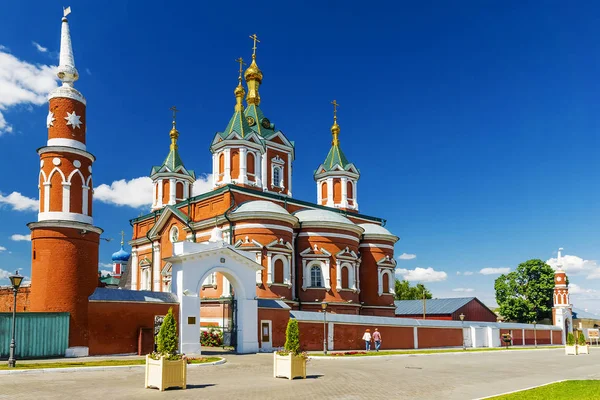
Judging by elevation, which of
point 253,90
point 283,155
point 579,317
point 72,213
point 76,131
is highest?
point 253,90

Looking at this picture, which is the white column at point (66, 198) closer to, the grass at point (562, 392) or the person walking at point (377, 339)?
the person walking at point (377, 339)

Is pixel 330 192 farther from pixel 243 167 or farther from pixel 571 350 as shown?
pixel 571 350

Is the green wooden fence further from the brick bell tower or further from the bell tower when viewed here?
the bell tower

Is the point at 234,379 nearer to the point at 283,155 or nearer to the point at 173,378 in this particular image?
the point at 173,378

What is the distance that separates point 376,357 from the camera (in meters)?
24.8

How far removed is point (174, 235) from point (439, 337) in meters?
18.0

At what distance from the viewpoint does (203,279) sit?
954 inches

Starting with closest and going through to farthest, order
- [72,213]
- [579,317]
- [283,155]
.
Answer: [72,213], [283,155], [579,317]

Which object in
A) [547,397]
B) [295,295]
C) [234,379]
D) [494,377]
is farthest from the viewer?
[295,295]

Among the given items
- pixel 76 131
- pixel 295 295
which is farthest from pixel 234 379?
pixel 295 295

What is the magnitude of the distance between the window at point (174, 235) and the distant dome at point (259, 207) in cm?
631

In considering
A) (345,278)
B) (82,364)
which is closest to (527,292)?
(345,278)

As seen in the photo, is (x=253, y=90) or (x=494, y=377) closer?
(x=494, y=377)

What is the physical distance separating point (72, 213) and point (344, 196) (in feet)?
79.0
